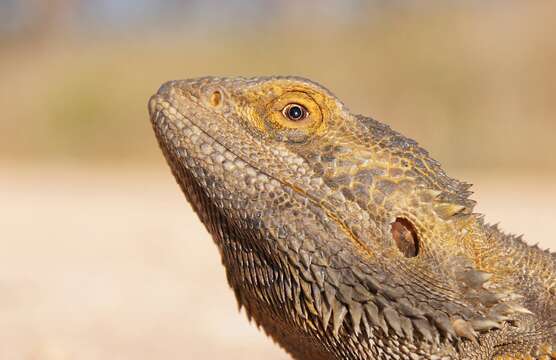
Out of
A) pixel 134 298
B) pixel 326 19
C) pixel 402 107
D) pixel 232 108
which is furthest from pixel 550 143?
pixel 232 108

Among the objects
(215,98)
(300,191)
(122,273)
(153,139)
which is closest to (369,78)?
(153,139)

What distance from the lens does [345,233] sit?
10.5 feet

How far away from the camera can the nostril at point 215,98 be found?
350 cm

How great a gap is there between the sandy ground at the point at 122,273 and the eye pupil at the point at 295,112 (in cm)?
288

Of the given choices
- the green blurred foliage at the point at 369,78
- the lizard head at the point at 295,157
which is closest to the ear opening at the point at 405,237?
the lizard head at the point at 295,157

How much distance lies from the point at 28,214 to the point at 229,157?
10.5 meters

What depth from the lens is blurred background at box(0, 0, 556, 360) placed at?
7000 millimetres

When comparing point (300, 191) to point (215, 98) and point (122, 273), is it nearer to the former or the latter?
point (215, 98)

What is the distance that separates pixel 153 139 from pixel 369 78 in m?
6.03

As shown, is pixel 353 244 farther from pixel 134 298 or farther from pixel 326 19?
pixel 326 19

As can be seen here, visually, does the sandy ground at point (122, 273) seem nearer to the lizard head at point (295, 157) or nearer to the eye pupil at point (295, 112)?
the lizard head at point (295, 157)

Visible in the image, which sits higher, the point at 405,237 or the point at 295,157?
the point at 295,157

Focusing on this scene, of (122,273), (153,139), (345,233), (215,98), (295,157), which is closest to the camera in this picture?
(345,233)

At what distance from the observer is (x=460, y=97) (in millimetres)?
20438
